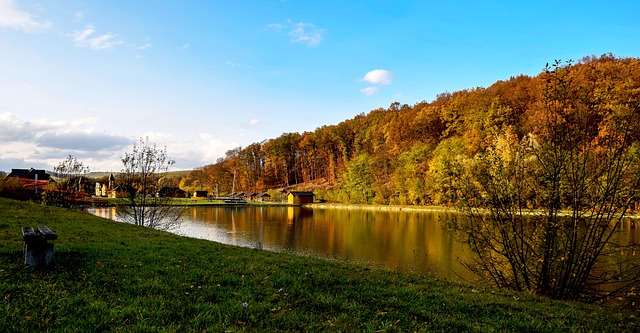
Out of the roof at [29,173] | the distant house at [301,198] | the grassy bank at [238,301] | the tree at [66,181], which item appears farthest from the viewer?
the distant house at [301,198]

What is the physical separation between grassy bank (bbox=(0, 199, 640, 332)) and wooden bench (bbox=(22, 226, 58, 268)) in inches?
9.2

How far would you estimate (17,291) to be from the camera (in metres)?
Answer: 5.11

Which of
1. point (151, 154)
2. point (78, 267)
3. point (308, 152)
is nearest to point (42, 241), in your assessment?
point (78, 267)

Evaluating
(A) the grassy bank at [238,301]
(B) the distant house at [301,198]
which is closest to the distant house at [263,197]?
(B) the distant house at [301,198]

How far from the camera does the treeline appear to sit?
1554 centimetres

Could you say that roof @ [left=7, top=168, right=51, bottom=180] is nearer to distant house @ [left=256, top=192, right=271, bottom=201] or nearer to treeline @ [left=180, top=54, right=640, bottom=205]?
distant house @ [left=256, top=192, right=271, bottom=201]

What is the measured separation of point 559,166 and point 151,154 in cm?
2287

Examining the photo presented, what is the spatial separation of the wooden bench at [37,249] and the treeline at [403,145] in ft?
34.7

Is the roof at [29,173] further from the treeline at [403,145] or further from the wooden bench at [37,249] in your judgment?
the wooden bench at [37,249]

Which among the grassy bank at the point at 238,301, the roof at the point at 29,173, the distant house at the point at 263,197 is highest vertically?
the roof at the point at 29,173

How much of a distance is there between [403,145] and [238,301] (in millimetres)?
87920

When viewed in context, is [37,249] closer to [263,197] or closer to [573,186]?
[573,186]

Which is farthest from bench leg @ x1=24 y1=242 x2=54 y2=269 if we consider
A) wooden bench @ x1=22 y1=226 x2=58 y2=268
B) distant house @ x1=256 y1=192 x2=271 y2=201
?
distant house @ x1=256 y1=192 x2=271 y2=201

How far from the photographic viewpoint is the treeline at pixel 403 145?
15.5 metres
